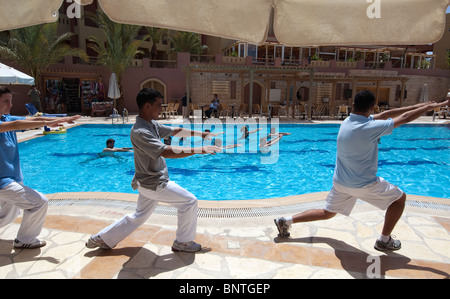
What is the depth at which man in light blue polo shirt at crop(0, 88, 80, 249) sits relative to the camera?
267 cm

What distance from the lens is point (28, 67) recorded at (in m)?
16.8

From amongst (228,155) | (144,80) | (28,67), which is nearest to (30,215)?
(228,155)

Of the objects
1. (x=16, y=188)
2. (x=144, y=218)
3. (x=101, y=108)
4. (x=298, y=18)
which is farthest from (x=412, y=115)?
(x=101, y=108)

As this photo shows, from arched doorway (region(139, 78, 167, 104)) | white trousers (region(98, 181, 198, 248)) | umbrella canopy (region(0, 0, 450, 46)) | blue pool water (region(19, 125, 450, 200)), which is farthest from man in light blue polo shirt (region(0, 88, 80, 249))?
arched doorway (region(139, 78, 167, 104))

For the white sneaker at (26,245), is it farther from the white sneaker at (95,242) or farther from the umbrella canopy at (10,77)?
the umbrella canopy at (10,77)

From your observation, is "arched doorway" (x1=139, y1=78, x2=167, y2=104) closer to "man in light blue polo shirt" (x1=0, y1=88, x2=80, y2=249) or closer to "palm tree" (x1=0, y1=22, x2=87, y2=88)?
"palm tree" (x1=0, y1=22, x2=87, y2=88)

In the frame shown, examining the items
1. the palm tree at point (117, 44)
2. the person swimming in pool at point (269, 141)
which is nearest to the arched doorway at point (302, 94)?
the person swimming in pool at point (269, 141)

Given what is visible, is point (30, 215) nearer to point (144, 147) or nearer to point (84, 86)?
point (144, 147)

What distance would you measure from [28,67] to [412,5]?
63.6 feet

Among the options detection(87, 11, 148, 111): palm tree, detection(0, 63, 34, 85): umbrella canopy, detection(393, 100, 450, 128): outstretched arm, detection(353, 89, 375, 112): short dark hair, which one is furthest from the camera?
detection(87, 11, 148, 111): palm tree

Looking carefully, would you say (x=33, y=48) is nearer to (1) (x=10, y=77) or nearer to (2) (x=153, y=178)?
(1) (x=10, y=77)

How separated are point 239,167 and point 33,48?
14502 millimetres

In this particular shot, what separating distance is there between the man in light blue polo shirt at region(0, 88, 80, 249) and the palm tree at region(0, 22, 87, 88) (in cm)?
1654

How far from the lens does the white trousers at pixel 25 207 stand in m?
2.77
